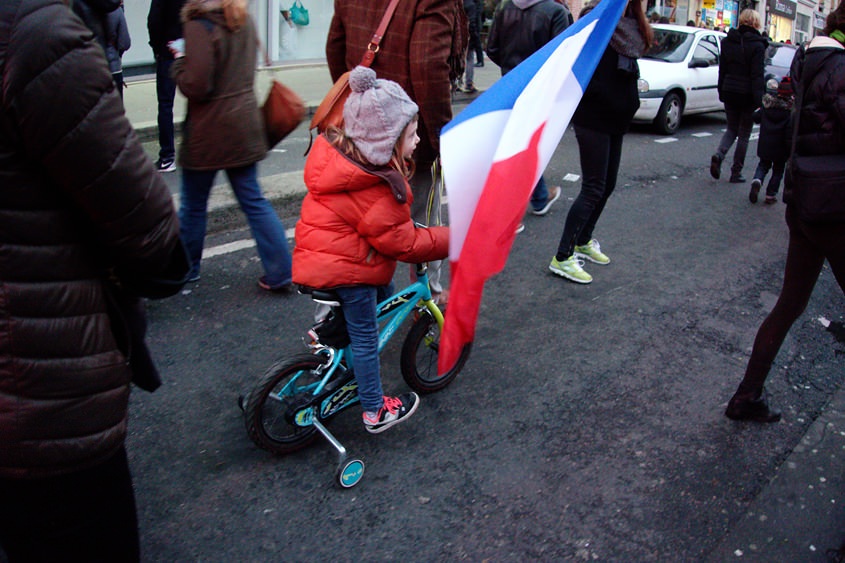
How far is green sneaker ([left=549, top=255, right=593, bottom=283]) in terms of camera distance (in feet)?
16.1

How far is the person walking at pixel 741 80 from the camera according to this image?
7617 millimetres

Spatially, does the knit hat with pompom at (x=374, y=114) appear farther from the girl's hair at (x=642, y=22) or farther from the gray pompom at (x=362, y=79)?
the girl's hair at (x=642, y=22)

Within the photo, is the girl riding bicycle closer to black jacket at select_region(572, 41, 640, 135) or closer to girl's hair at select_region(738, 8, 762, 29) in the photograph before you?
black jacket at select_region(572, 41, 640, 135)

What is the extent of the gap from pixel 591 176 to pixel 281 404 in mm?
2789

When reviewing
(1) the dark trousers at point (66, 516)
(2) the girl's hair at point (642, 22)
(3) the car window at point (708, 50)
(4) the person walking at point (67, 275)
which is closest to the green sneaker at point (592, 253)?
(2) the girl's hair at point (642, 22)

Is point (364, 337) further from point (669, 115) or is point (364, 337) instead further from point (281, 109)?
point (669, 115)

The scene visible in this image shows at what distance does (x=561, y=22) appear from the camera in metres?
5.82

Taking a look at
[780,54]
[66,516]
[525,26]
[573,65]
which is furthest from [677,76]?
[66,516]

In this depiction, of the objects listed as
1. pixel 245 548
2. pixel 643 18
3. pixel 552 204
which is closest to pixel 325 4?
pixel 552 204

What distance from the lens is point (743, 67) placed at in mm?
7699

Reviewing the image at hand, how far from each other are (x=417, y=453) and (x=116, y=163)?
203cm

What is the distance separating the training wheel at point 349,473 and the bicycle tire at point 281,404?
11.1 inches

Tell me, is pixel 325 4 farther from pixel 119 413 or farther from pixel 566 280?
pixel 119 413

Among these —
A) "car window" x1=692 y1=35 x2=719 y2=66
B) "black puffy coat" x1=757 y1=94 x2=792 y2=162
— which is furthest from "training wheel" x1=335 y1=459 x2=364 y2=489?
"car window" x1=692 y1=35 x2=719 y2=66
